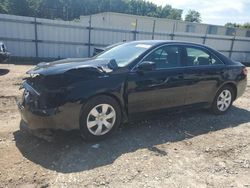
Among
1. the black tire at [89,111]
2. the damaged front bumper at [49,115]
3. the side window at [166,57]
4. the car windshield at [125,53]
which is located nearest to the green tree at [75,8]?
the car windshield at [125,53]

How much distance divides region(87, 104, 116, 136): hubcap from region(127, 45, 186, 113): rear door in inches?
15.5

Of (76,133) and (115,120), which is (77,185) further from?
(115,120)

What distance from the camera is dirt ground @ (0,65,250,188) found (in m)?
3.38

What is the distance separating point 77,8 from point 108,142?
69981 millimetres

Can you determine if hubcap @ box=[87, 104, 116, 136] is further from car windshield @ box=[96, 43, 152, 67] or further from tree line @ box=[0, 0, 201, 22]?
tree line @ box=[0, 0, 201, 22]

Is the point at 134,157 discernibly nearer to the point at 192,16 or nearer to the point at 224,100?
the point at 224,100

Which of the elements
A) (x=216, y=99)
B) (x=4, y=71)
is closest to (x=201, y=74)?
(x=216, y=99)

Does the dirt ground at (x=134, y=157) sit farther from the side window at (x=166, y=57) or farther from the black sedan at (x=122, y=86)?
the side window at (x=166, y=57)

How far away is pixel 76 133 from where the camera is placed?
162 inches

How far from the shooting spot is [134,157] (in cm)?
395

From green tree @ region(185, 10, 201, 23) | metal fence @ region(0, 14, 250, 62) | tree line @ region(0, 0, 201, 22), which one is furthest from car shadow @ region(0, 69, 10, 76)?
green tree @ region(185, 10, 201, 23)

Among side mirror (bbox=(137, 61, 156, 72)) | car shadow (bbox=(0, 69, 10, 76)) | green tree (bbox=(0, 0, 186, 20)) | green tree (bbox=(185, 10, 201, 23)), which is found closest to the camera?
side mirror (bbox=(137, 61, 156, 72))

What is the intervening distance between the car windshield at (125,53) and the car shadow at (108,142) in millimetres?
1234

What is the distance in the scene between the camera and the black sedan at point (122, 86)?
3898mm
